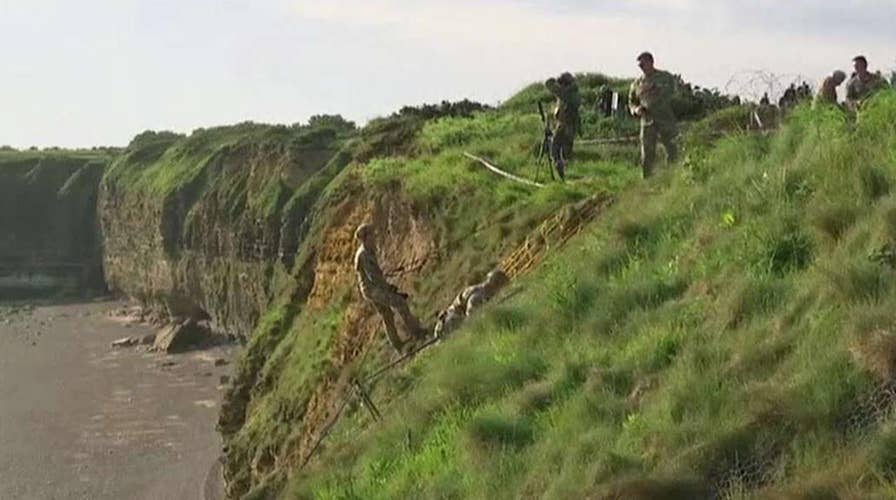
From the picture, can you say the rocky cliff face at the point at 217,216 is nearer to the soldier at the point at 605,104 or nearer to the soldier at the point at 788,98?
the soldier at the point at 605,104

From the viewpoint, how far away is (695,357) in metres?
10.0

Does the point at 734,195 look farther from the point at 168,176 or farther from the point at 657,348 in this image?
the point at 168,176

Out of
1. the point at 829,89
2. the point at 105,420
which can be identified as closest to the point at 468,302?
the point at 829,89

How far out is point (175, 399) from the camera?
4756 centimetres

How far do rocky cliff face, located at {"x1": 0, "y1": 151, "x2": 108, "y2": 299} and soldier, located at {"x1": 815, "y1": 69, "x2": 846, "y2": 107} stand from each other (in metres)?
81.0

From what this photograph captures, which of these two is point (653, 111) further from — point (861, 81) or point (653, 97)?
point (861, 81)

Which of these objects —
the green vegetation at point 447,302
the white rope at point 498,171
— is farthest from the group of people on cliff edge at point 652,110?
the white rope at point 498,171

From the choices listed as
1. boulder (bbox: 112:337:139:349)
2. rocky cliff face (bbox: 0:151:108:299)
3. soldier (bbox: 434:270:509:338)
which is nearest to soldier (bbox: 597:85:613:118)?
soldier (bbox: 434:270:509:338)

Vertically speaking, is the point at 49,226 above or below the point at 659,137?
below

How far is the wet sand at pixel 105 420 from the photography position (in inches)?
1369

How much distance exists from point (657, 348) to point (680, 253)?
1966 millimetres

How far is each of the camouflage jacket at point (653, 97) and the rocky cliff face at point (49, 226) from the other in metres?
79.1

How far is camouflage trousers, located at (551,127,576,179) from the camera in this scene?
2086cm

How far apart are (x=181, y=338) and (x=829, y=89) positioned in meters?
48.8
